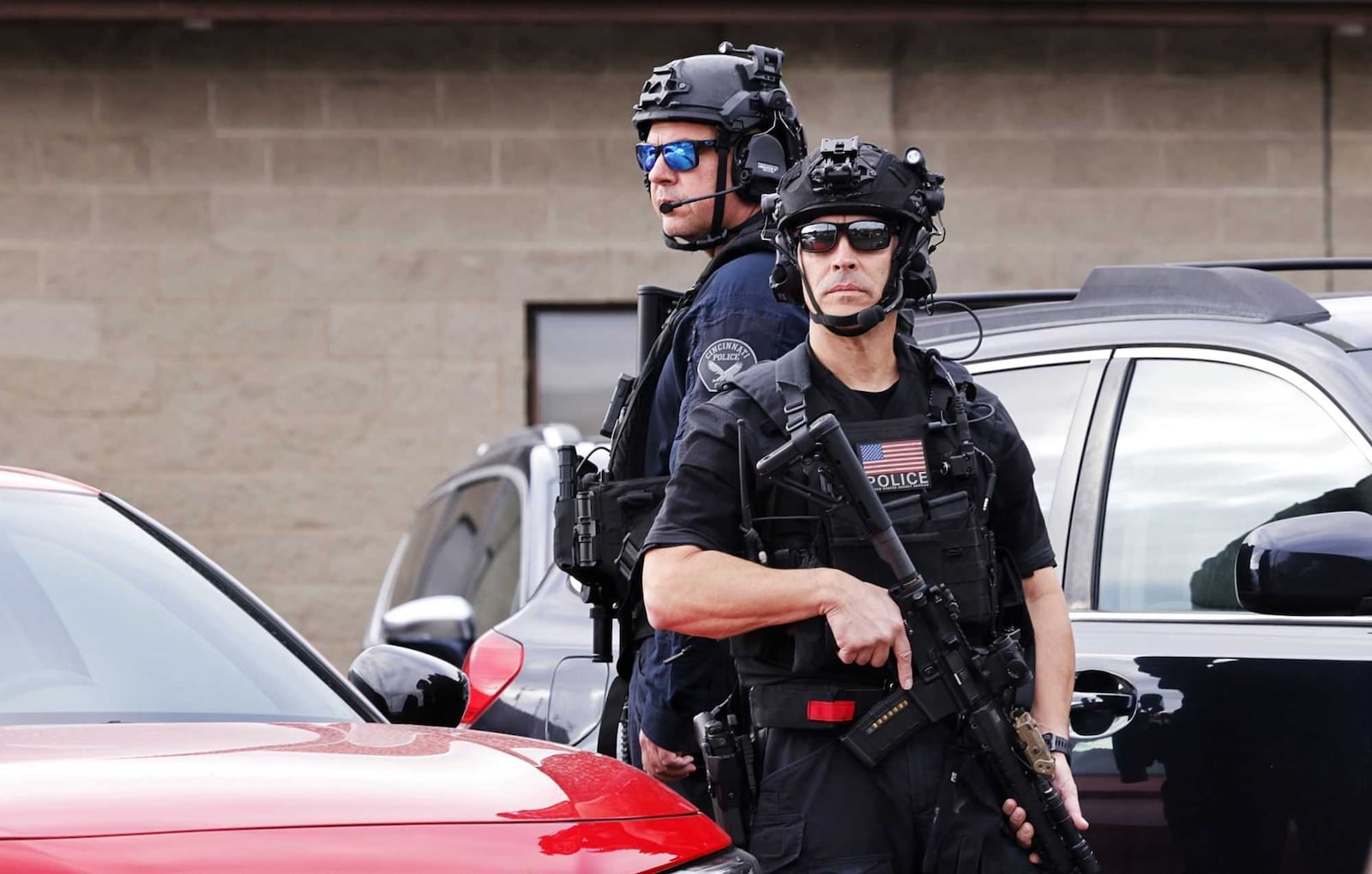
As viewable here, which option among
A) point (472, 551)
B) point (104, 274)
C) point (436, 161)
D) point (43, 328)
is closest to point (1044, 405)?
point (472, 551)

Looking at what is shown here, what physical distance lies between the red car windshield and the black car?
4.68ft

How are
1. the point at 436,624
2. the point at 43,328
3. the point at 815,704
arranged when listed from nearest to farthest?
the point at 815,704
the point at 436,624
the point at 43,328

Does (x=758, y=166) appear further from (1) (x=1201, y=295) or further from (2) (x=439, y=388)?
(2) (x=439, y=388)

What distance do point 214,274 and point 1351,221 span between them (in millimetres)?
5751

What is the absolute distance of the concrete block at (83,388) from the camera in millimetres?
9602

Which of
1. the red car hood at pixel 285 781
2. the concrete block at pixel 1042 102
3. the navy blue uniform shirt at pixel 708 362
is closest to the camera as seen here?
the red car hood at pixel 285 781

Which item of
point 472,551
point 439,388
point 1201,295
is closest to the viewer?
point 1201,295

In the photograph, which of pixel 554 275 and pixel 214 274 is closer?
pixel 214 274

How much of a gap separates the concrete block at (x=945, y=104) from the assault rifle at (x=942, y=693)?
701cm

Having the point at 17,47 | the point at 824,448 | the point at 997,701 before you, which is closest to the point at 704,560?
the point at 824,448

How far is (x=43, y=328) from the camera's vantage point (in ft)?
31.4

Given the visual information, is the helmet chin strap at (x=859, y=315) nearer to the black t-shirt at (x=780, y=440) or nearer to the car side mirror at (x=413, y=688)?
the black t-shirt at (x=780, y=440)

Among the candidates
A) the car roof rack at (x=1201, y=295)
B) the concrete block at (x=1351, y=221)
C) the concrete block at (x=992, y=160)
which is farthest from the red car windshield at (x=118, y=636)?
the concrete block at (x=1351, y=221)

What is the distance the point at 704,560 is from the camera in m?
3.15
